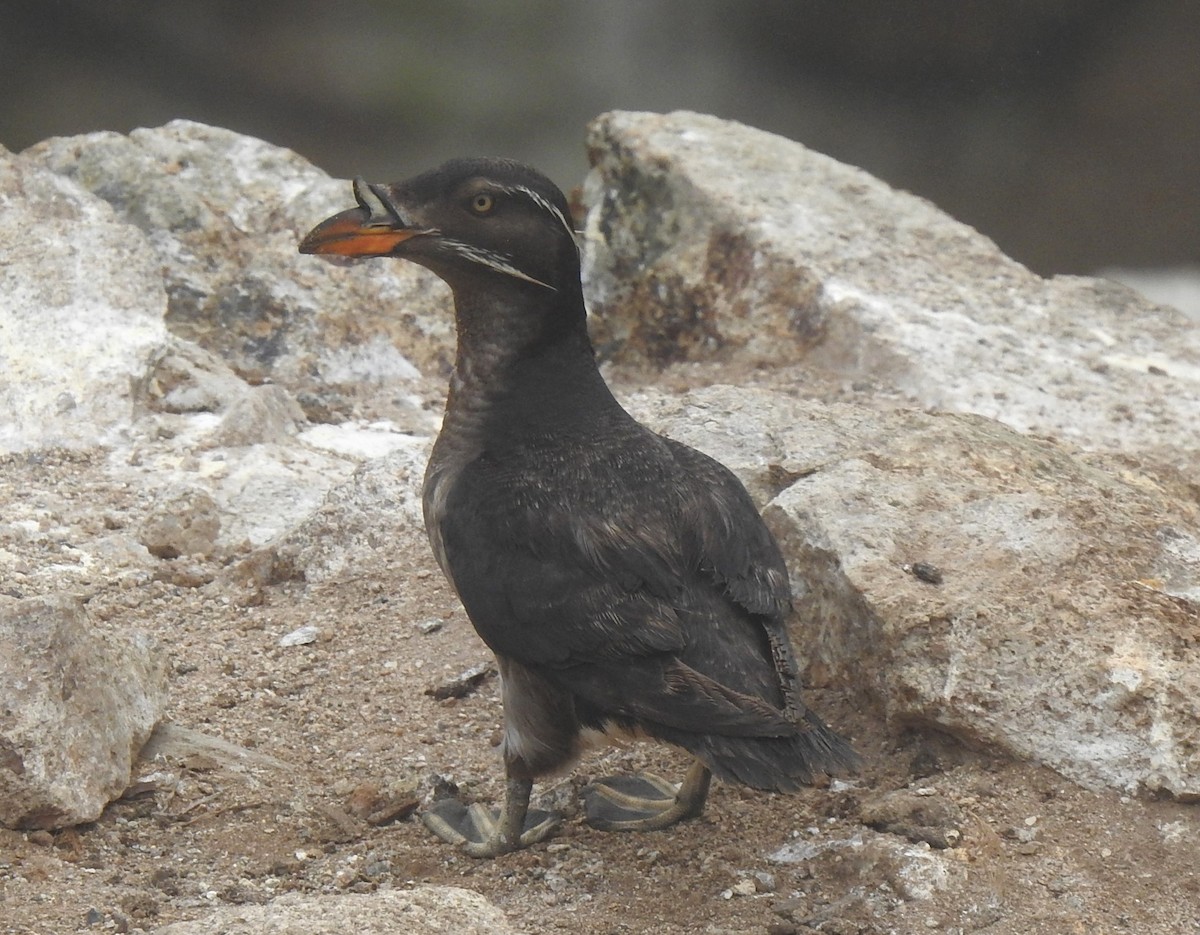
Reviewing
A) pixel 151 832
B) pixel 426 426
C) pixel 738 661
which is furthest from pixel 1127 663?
pixel 426 426

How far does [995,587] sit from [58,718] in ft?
8.12

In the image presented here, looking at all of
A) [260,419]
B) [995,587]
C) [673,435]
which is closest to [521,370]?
[673,435]

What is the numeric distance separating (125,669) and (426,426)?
8.29 feet

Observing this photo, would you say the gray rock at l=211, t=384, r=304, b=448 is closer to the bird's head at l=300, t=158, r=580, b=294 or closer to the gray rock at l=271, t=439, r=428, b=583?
the gray rock at l=271, t=439, r=428, b=583

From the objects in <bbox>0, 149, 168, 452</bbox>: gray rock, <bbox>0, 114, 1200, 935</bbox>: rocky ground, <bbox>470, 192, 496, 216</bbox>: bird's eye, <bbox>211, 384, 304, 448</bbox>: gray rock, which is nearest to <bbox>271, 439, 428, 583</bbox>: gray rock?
<bbox>0, 114, 1200, 935</bbox>: rocky ground

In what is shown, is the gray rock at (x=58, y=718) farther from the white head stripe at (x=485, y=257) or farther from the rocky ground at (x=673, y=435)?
the white head stripe at (x=485, y=257)

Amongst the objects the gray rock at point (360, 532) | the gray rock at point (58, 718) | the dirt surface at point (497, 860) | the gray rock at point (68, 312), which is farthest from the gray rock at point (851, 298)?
the gray rock at point (58, 718)

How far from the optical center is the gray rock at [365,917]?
304 centimetres

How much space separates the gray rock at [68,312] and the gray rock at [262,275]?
41 centimetres

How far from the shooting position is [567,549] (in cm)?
388

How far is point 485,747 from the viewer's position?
4.60m

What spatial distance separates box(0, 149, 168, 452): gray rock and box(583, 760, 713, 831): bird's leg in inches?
103

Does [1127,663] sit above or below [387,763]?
above

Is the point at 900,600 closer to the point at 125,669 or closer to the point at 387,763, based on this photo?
the point at 387,763
